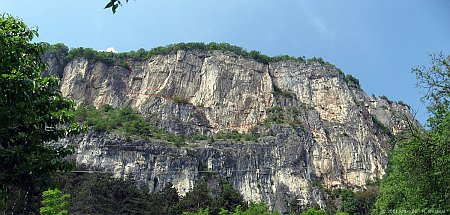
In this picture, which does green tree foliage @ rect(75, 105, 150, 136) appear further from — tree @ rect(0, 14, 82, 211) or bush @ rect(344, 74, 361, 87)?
tree @ rect(0, 14, 82, 211)

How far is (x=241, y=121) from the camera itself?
254 feet

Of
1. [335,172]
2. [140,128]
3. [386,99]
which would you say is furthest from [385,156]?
[140,128]

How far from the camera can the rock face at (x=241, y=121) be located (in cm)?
5744

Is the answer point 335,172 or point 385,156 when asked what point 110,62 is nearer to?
point 335,172

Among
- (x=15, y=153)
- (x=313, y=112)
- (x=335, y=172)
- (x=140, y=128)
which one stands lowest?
(x=15, y=153)

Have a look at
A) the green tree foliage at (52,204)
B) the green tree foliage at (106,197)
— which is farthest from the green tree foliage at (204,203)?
the green tree foliage at (52,204)

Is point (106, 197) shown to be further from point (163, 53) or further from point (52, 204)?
point (163, 53)

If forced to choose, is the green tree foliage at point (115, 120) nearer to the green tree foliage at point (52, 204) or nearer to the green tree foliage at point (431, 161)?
the green tree foliage at point (52, 204)

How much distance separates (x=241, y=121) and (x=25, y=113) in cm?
7076

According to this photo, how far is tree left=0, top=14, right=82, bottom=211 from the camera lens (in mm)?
6953

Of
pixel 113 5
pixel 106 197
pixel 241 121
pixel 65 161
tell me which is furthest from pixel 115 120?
pixel 113 5

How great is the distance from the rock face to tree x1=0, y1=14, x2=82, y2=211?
157 feet

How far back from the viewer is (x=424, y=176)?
1755cm

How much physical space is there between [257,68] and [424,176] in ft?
226
